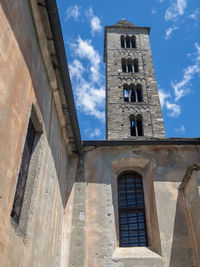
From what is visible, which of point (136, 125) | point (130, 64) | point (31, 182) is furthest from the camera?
point (130, 64)

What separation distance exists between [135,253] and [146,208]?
1.40m

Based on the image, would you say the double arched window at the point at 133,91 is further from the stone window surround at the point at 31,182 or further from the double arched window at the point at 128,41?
the stone window surround at the point at 31,182

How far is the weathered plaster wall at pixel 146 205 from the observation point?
7535 millimetres

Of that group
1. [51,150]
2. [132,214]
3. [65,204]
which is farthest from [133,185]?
[51,150]

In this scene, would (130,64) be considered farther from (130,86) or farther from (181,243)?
(181,243)

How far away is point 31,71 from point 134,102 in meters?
20.5

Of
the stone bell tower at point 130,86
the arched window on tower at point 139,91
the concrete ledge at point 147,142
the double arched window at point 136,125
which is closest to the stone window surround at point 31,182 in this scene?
the concrete ledge at point 147,142

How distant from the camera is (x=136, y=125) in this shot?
79.9 ft

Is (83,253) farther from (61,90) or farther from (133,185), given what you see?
(61,90)

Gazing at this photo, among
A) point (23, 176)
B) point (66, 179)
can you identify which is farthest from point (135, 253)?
point (23, 176)

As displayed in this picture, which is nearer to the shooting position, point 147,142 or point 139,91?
point 147,142

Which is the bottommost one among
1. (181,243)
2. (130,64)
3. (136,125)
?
(181,243)

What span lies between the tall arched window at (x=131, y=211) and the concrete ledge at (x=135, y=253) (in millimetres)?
292

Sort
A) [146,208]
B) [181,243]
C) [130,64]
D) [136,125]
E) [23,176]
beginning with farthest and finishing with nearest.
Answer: [130,64]
[136,125]
[146,208]
[181,243]
[23,176]
